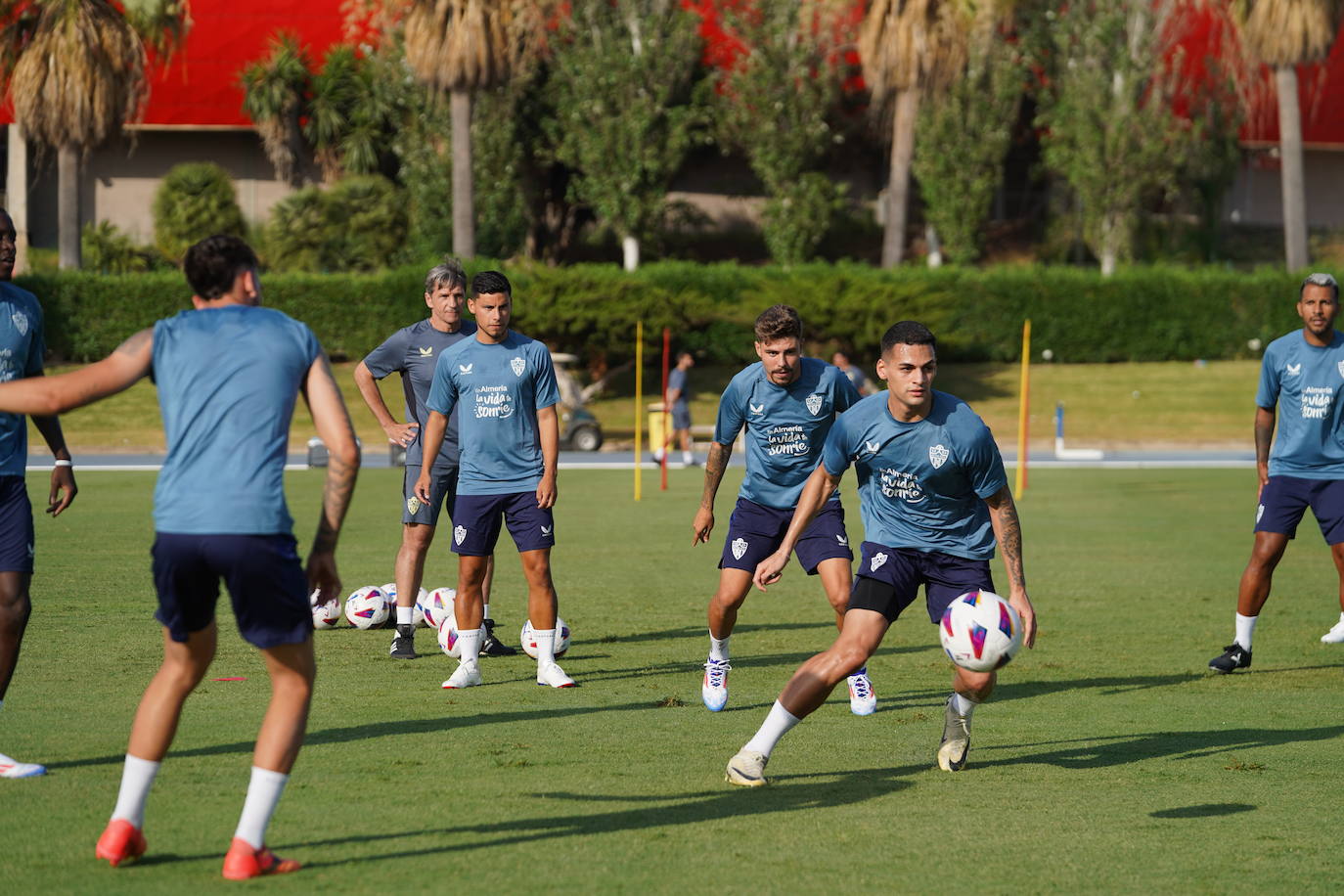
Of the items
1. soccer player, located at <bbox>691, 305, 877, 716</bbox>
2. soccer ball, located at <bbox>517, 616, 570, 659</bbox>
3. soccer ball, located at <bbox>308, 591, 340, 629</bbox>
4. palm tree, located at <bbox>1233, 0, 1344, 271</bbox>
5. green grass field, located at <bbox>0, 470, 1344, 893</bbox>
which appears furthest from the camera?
palm tree, located at <bbox>1233, 0, 1344, 271</bbox>

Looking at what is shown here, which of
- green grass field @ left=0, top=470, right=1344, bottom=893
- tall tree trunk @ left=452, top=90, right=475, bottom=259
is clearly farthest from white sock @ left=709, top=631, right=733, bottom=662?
tall tree trunk @ left=452, top=90, right=475, bottom=259

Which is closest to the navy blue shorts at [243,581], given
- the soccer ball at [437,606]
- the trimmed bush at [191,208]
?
the soccer ball at [437,606]

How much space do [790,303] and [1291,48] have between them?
14666mm

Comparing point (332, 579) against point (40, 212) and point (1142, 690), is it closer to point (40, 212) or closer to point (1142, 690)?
point (1142, 690)

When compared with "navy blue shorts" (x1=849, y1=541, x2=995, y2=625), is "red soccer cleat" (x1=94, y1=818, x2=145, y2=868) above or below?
below

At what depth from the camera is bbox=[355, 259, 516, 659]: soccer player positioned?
9.90 m

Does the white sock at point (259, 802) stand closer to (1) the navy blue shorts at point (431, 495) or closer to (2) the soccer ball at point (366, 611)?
(1) the navy blue shorts at point (431, 495)

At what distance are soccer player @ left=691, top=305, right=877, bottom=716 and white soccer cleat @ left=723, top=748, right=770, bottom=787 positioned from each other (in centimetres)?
182

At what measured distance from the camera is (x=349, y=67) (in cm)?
4556

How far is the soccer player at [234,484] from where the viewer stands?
16.6 ft

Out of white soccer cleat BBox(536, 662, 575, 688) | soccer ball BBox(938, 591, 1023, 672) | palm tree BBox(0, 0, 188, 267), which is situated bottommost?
white soccer cleat BBox(536, 662, 575, 688)

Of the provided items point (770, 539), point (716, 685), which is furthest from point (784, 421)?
point (716, 685)

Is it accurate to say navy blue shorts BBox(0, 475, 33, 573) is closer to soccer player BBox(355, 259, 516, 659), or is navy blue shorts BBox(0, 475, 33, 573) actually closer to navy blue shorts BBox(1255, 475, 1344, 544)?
soccer player BBox(355, 259, 516, 659)

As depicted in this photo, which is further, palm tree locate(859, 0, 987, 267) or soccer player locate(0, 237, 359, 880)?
palm tree locate(859, 0, 987, 267)
